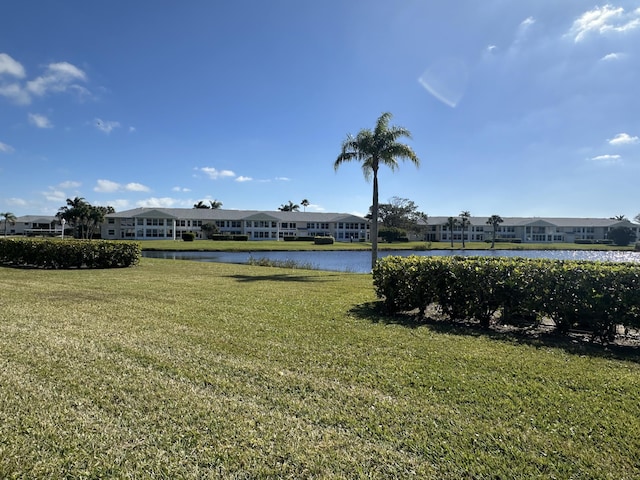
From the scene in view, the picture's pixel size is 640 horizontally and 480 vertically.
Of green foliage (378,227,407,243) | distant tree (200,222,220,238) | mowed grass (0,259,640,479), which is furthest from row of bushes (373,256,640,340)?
distant tree (200,222,220,238)

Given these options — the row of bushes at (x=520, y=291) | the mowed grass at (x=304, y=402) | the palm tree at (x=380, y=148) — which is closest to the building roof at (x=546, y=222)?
the palm tree at (x=380, y=148)

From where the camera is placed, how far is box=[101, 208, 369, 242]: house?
79438 mm

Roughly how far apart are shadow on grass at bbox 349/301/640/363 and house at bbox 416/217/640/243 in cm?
9627

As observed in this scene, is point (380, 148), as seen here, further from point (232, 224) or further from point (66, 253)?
point (232, 224)

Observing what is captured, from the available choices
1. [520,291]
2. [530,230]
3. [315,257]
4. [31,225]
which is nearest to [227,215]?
[315,257]

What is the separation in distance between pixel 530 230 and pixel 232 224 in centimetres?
7370

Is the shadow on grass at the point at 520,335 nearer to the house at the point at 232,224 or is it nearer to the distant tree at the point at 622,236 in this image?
the house at the point at 232,224

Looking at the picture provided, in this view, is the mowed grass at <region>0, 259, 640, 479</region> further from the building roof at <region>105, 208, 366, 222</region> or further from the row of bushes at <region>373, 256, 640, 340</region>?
the building roof at <region>105, 208, 366, 222</region>

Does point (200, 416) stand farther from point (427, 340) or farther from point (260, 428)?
point (427, 340)

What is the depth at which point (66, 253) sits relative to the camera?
1806 centimetres

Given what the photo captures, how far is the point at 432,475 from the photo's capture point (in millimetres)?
2967

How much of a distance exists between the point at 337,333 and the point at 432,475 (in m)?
3.96

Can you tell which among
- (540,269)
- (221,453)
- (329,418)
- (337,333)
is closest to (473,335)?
(540,269)

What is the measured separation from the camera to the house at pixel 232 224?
7944 centimetres
